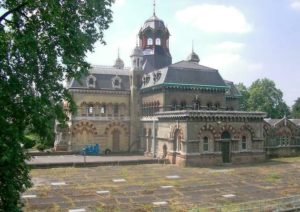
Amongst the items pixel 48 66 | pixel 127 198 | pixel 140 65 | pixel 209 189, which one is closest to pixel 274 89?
pixel 140 65

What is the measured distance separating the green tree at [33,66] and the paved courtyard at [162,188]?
9.17m

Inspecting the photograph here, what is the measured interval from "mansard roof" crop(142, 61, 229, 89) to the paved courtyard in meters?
12.2

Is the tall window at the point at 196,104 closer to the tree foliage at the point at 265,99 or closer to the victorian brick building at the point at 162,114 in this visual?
the victorian brick building at the point at 162,114

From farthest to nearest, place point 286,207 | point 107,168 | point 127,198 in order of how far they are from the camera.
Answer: point 107,168, point 127,198, point 286,207

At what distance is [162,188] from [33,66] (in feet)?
56.6

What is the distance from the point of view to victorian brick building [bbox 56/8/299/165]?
3966cm

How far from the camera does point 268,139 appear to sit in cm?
4744

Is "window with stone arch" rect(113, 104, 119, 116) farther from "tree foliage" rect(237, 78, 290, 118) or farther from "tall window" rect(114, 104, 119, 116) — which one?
"tree foliage" rect(237, 78, 290, 118)

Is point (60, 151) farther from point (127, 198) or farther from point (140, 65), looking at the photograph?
point (127, 198)

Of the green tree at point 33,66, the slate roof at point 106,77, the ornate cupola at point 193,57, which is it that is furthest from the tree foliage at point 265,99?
Result: the green tree at point 33,66

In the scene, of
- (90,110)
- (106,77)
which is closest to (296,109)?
(106,77)

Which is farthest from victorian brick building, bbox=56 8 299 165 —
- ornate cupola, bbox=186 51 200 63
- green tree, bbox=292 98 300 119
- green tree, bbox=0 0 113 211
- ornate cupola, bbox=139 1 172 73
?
green tree, bbox=292 98 300 119

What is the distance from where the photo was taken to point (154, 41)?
182ft

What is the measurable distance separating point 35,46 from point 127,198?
14.6 meters
